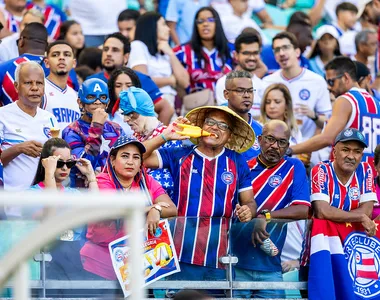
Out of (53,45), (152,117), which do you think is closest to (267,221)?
(152,117)

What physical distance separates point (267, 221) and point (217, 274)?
61 centimetres

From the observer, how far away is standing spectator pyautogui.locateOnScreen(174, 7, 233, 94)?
44.0 feet

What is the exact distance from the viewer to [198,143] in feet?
31.0

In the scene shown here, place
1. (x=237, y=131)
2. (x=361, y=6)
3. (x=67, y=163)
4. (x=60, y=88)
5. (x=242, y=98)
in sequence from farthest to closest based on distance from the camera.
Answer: (x=361, y=6)
(x=60, y=88)
(x=242, y=98)
(x=237, y=131)
(x=67, y=163)

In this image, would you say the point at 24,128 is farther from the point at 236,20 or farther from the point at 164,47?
the point at 236,20

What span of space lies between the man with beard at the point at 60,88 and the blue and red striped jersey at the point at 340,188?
98.4 inches

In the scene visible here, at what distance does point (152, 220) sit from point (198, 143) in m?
1.01

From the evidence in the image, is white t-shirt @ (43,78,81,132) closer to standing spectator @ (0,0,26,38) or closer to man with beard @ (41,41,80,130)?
man with beard @ (41,41,80,130)

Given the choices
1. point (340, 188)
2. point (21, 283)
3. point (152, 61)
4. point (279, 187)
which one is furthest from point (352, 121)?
point (21, 283)

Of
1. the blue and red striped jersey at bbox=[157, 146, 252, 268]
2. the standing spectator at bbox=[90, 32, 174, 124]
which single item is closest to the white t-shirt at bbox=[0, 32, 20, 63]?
the standing spectator at bbox=[90, 32, 174, 124]

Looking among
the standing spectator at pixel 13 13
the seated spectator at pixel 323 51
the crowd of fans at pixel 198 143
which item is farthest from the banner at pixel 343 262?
the standing spectator at pixel 13 13

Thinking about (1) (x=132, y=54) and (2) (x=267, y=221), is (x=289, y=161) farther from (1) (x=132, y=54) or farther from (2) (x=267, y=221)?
(1) (x=132, y=54)

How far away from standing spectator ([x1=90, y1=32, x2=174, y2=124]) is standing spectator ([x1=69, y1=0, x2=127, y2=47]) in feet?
7.82

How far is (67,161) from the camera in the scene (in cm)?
904
